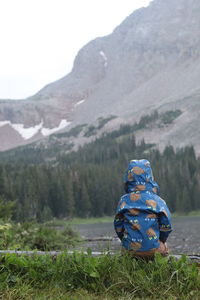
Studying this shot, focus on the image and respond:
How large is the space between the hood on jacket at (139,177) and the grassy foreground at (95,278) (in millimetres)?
1373

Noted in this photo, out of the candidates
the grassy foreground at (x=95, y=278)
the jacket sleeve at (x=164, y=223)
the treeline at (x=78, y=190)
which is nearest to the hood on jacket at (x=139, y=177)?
the jacket sleeve at (x=164, y=223)

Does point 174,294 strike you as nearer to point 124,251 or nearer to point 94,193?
point 124,251

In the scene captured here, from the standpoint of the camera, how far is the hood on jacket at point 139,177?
697 cm

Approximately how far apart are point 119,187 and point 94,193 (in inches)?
398

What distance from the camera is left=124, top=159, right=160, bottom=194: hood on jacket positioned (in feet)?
22.9

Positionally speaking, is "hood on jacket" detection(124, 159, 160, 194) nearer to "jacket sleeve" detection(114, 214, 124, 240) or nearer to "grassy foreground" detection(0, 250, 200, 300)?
"jacket sleeve" detection(114, 214, 124, 240)

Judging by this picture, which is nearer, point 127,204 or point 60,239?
point 127,204

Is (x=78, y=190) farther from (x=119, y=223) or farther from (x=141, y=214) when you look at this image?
(x=141, y=214)

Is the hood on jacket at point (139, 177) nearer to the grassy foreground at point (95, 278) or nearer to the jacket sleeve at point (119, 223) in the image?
the jacket sleeve at point (119, 223)

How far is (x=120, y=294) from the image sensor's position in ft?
19.4

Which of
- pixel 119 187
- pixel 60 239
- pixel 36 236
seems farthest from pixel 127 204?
pixel 119 187

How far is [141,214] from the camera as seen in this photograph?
6.85 m

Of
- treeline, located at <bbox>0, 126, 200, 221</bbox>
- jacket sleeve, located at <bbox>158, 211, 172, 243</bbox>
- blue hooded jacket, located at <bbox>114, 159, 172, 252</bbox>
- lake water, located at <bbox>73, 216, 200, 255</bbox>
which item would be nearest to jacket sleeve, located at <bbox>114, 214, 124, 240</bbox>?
blue hooded jacket, located at <bbox>114, 159, 172, 252</bbox>

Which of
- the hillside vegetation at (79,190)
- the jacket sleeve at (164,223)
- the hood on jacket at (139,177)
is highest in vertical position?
the hood on jacket at (139,177)
